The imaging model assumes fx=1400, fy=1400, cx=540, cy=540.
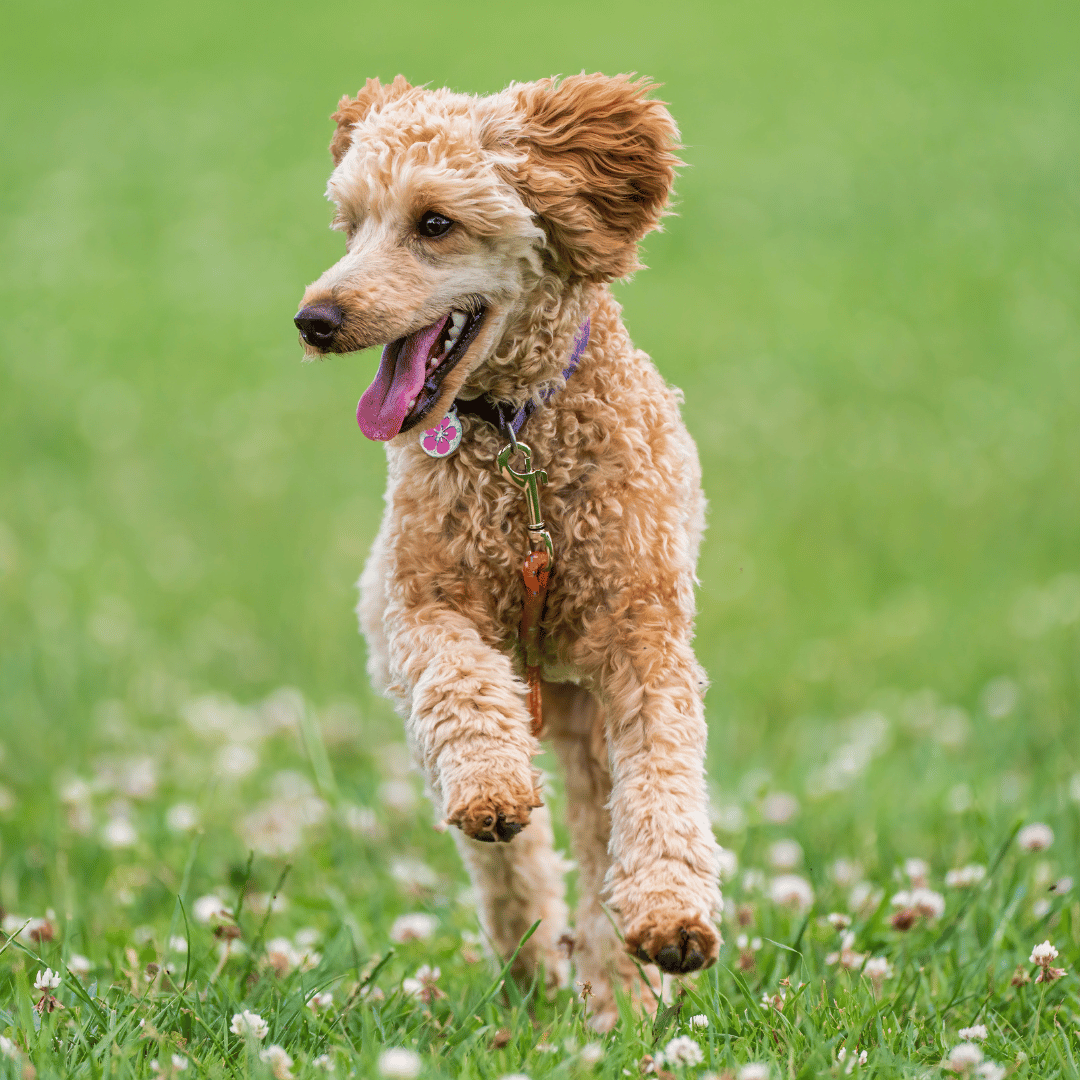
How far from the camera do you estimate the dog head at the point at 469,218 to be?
10.3 ft

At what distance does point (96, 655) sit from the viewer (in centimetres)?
752

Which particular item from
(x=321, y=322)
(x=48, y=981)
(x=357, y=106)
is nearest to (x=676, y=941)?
(x=321, y=322)

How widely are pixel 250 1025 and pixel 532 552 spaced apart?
1274 millimetres

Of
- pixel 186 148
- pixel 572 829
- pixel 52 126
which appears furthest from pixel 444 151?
pixel 52 126

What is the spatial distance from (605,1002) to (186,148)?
509 inches

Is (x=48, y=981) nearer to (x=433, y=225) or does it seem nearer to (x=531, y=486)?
(x=531, y=486)

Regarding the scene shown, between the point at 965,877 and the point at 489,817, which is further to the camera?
the point at 965,877

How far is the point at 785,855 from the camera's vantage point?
519 centimetres

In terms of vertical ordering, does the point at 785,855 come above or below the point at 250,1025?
above

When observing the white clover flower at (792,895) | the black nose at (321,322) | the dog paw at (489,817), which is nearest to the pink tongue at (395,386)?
the black nose at (321,322)

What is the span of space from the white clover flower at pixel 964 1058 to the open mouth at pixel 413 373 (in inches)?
73.0

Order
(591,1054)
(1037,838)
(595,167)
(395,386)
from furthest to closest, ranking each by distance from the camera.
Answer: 1. (1037,838)
2. (595,167)
3. (395,386)
4. (591,1054)

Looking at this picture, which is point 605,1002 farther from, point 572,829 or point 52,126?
point 52,126

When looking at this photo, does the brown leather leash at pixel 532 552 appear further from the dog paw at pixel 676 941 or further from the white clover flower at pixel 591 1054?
the white clover flower at pixel 591 1054
